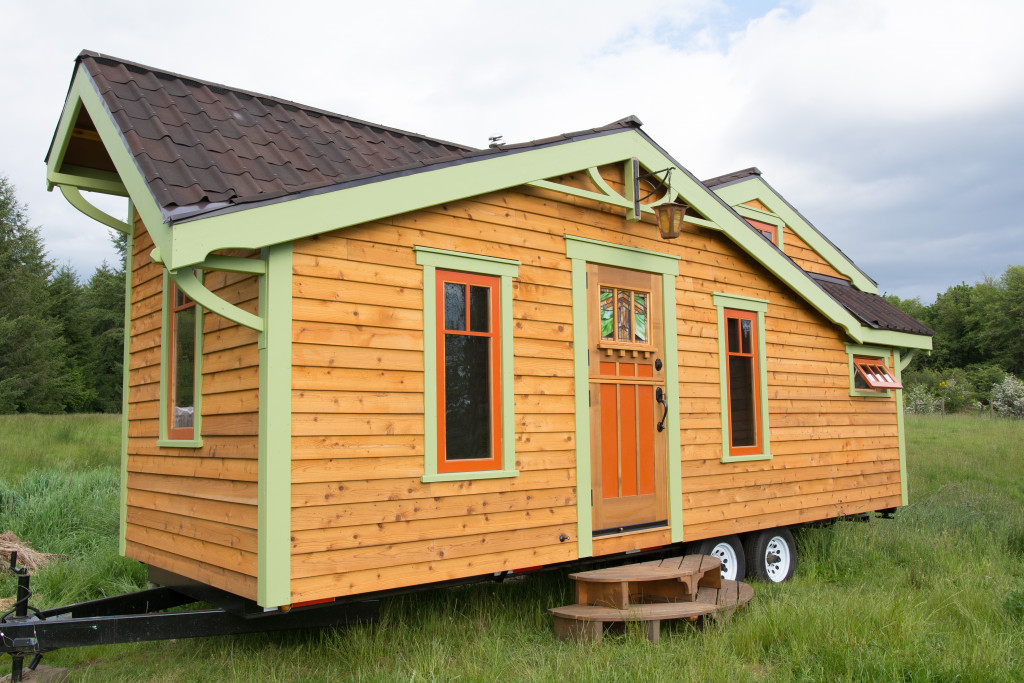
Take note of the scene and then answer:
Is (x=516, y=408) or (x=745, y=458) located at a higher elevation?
(x=516, y=408)

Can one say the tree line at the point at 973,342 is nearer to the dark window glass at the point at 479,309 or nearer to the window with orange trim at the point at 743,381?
the window with orange trim at the point at 743,381

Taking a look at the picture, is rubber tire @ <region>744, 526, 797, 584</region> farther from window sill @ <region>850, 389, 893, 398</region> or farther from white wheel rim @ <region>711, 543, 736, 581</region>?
A: window sill @ <region>850, 389, 893, 398</region>

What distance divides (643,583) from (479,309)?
8.66ft

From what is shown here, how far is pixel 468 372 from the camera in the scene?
603 centimetres

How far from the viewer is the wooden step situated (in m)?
6.11

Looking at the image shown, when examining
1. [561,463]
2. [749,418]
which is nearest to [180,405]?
[561,463]

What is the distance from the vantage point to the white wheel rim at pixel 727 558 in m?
8.04

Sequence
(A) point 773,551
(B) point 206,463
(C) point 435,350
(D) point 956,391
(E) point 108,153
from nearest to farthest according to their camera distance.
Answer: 1. (B) point 206,463
2. (C) point 435,350
3. (E) point 108,153
4. (A) point 773,551
5. (D) point 956,391

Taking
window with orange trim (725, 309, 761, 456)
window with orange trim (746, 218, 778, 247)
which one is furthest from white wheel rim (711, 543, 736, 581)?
window with orange trim (746, 218, 778, 247)

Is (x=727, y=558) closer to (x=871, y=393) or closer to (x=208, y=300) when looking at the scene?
(x=871, y=393)

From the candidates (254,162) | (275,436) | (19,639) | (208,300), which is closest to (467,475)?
(275,436)

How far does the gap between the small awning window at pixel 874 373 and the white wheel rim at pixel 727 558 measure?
3.12m

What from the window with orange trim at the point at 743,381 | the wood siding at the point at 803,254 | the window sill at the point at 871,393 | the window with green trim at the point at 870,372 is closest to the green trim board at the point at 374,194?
the window with orange trim at the point at 743,381

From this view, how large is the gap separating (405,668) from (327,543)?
1.05 meters
